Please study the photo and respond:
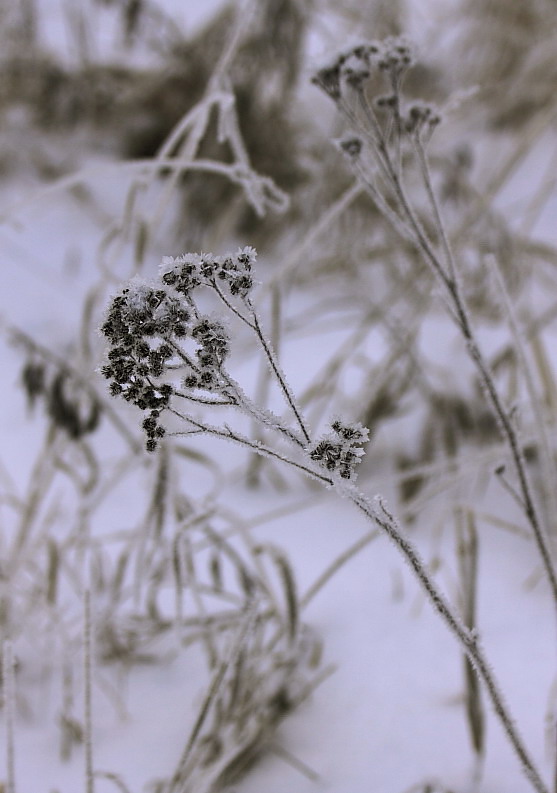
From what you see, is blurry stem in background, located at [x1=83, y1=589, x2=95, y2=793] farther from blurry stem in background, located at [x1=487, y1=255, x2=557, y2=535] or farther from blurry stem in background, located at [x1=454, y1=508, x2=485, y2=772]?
blurry stem in background, located at [x1=487, y1=255, x2=557, y2=535]

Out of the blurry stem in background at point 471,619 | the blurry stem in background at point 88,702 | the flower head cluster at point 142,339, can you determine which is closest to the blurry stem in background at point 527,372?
the blurry stem in background at point 471,619

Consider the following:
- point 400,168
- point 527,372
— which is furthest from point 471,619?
point 400,168

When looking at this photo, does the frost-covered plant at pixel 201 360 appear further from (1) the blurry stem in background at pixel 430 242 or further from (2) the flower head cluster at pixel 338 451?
(1) the blurry stem in background at pixel 430 242

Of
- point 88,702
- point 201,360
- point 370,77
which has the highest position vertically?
point 370,77

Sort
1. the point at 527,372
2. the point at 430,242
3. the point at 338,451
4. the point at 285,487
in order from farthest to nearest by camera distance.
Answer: the point at 285,487, the point at 527,372, the point at 430,242, the point at 338,451

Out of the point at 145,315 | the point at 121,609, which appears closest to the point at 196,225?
the point at 121,609

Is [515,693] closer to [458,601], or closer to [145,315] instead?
A: [458,601]

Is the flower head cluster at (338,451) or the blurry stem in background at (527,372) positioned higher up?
the blurry stem in background at (527,372)

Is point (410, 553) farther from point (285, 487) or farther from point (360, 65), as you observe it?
point (285, 487)

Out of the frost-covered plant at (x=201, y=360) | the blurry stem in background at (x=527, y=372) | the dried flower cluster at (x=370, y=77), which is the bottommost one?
the frost-covered plant at (x=201, y=360)
